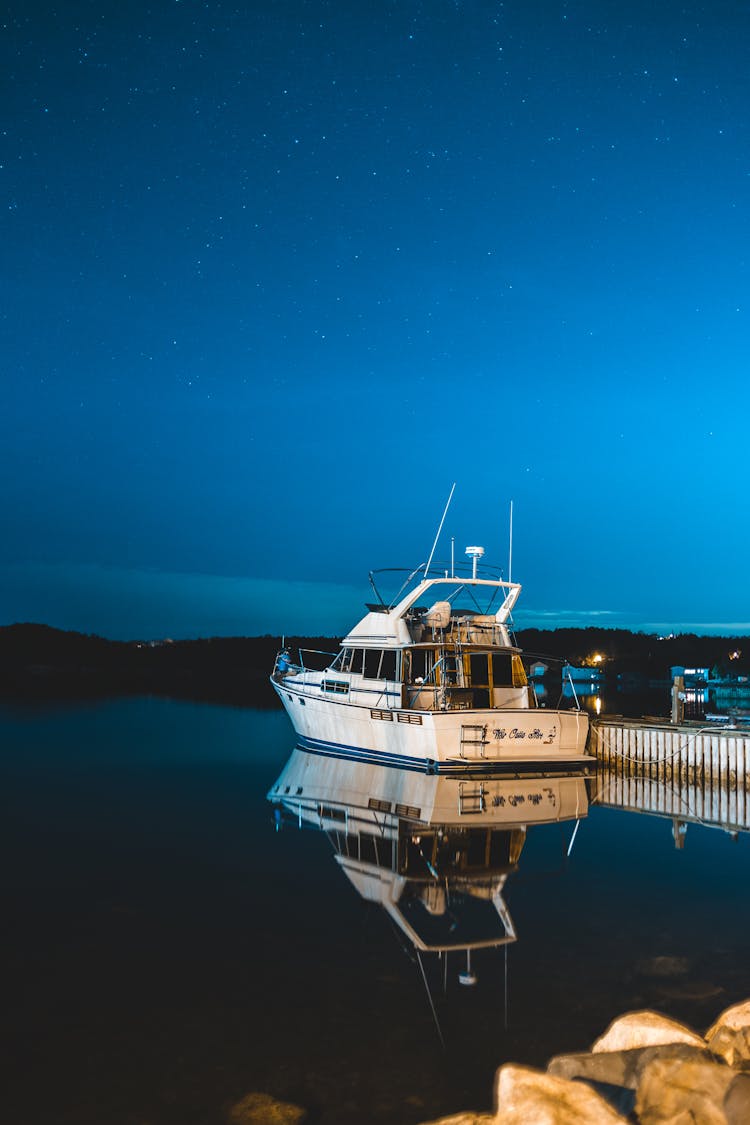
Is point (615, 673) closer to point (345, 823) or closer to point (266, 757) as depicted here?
point (266, 757)

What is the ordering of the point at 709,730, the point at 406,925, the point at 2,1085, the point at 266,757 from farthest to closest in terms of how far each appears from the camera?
1. the point at 266,757
2. the point at 709,730
3. the point at 406,925
4. the point at 2,1085

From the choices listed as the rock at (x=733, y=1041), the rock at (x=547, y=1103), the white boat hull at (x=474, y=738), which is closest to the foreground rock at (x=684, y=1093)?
the rock at (x=547, y=1103)

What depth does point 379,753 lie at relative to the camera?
22828 millimetres

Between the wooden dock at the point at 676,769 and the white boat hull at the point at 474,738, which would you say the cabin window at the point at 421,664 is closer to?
the white boat hull at the point at 474,738

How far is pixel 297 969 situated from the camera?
27.5 ft

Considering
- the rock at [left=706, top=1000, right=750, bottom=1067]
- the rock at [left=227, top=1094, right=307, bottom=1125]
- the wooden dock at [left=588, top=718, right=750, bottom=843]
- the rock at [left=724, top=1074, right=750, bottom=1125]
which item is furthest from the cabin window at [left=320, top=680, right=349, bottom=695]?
the rock at [left=724, top=1074, right=750, bottom=1125]

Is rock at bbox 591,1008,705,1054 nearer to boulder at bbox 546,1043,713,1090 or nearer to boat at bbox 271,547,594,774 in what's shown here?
boulder at bbox 546,1043,713,1090

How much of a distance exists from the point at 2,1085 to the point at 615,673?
140m

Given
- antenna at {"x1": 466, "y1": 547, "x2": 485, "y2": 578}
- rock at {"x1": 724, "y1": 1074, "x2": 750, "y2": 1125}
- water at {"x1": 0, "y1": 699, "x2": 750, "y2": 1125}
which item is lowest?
water at {"x1": 0, "y1": 699, "x2": 750, "y2": 1125}

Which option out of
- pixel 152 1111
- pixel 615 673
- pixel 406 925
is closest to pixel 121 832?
pixel 406 925

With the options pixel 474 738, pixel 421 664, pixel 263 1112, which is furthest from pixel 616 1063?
pixel 421 664

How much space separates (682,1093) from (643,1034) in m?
1.09

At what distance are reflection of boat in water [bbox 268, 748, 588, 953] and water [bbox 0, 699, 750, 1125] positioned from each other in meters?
0.41

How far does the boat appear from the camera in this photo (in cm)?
2044
